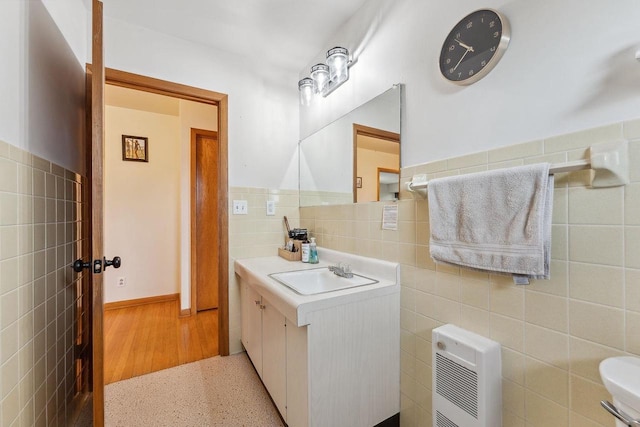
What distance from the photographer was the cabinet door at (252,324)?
5.36 feet

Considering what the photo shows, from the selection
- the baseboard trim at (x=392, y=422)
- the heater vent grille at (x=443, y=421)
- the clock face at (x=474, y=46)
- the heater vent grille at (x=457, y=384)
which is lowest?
the baseboard trim at (x=392, y=422)

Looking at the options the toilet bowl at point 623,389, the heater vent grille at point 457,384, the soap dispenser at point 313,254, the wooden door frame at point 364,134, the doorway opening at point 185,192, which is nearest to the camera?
the toilet bowl at point 623,389

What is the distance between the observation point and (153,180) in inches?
130

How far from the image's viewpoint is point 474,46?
107 cm

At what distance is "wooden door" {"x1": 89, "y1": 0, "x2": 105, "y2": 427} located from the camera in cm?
111

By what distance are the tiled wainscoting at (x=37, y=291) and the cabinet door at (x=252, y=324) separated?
0.92m

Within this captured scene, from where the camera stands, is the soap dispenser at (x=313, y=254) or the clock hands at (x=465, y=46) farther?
the soap dispenser at (x=313, y=254)

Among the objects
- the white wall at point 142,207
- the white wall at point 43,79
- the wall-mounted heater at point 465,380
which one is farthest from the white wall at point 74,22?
the wall-mounted heater at point 465,380

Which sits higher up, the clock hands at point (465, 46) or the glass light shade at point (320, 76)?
the glass light shade at point (320, 76)

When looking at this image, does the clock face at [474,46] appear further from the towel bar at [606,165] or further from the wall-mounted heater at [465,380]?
the wall-mounted heater at [465,380]

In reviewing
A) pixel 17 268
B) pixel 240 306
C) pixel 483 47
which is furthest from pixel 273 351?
pixel 483 47

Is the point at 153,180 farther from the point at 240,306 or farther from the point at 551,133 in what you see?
the point at 551,133

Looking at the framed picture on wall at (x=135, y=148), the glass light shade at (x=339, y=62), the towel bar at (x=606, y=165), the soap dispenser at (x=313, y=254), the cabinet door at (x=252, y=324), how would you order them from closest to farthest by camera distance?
the towel bar at (x=606, y=165)
the cabinet door at (x=252, y=324)
the glass light shade at (x=339, y=62)
the soap dispenser at (x=313, y=254)
the framed picture on wall at (x=135, y=148)

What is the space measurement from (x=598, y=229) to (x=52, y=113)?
2.16 metres
